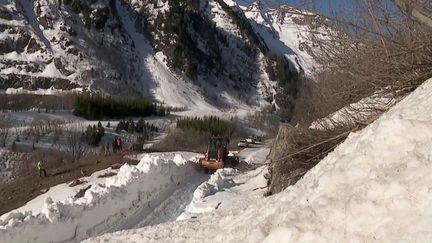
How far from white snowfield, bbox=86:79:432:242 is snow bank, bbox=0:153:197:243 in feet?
27.0

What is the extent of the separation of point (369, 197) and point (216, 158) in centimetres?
2126

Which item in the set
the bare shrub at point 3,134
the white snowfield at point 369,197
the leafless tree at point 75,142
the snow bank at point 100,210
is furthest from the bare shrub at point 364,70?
the bare shrub at point 3,134

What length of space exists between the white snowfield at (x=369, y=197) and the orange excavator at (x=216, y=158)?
18.9 meters

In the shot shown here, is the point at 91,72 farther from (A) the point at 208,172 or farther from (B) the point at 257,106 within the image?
(A) the point at 208,172

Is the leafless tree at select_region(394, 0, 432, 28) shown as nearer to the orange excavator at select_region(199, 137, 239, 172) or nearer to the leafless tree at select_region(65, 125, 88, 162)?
the orange excavator at select_region(199, 137, 239, 172)

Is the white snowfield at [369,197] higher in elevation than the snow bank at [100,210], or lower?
higher

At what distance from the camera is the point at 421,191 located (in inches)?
163

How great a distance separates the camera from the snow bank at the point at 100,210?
1299 cm

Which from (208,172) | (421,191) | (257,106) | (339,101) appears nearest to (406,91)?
(339,101)

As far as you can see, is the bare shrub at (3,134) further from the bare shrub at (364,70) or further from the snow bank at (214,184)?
the bare shrub at (364,70)

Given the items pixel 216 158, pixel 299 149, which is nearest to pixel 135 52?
pixel 216 158

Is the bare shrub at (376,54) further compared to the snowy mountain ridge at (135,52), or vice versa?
the snowy mountain ridge at (135,52)

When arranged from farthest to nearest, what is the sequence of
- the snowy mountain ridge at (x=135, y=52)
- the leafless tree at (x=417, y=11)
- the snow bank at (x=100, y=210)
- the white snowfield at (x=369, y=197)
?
the snowy mountain ridge at (x=135, y=52), the snow bank at (x=100, y=210), the leafless tree at (x=417, y=11), the white snowfield at (x=369, y=197)

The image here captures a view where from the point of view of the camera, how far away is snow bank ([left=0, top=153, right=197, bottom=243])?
12992 mm
